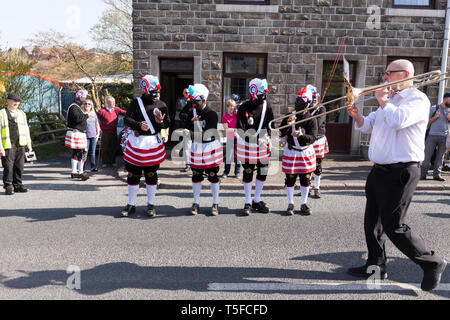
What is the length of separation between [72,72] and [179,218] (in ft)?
72.4

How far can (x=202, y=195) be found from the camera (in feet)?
24.8

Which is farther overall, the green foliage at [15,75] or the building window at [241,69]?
the green foliage at [15,75]

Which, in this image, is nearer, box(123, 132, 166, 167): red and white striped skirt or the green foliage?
box(123, 132, 166, 167): red and white striped skirt

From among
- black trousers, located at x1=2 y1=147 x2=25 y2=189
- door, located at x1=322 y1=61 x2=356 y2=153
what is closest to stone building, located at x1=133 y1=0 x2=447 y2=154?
door, located at x1=322 y1=61 x2=356 y2=153

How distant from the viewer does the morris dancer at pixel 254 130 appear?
6.18 m

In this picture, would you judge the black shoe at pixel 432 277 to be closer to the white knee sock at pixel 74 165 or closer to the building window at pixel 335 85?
the white knee sock at pixel 74 165

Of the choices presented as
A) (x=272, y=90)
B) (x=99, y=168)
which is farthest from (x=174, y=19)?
(x=99, y=168)

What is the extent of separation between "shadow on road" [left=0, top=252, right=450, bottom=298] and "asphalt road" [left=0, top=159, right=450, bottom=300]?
10 millimetres

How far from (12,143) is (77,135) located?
4.82 feet

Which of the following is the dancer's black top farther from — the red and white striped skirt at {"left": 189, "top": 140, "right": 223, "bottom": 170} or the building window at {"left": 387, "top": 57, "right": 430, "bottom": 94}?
the building window at {"left": 387, "top": 57, "right": 430, "bottom": 94}

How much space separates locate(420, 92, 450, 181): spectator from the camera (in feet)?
28.9

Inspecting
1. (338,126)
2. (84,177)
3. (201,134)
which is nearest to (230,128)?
(201,134)

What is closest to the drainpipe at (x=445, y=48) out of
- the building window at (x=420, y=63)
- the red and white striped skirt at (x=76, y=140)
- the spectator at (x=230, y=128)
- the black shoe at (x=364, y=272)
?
the building window at (x=420, y=63)
